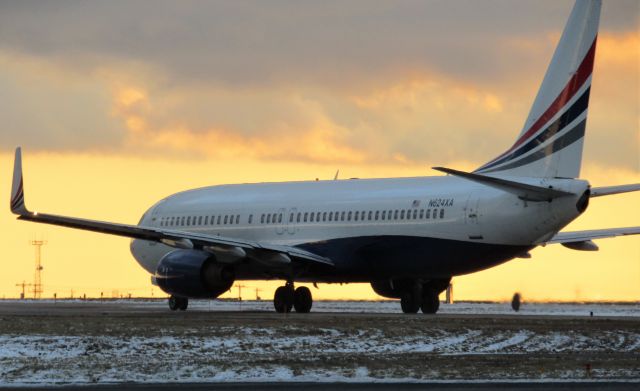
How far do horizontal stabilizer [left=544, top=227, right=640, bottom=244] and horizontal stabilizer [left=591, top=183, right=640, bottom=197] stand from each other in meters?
8.24

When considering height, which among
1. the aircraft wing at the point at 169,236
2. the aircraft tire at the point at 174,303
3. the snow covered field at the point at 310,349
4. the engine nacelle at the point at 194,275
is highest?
the aircraft wing at the point at 169,236

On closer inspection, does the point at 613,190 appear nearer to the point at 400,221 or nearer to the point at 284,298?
the point at 400,221

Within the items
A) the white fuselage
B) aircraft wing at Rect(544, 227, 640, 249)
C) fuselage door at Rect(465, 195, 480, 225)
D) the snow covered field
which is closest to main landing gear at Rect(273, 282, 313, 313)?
the white fuselage

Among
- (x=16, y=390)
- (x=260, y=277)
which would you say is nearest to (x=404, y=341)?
(x=16, y=390)

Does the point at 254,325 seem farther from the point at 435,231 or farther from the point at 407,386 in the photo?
the point at 407,386

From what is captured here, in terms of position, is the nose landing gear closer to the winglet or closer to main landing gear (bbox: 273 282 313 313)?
main landing gear (bbox: 273 282 313 313)

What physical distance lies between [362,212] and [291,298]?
390 cm

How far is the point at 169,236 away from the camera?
45688 mm

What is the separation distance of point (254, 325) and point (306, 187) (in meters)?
15.6

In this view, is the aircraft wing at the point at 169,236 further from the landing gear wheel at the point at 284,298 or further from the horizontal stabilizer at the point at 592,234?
the horizontal stabilizer at the point at 592,234

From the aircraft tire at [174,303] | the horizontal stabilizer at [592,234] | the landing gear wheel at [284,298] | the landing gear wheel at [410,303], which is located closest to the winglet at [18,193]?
the landing gear wheel at [284,298]

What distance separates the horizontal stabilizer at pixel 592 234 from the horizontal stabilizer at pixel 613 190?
27.1ft

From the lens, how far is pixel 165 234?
149ft

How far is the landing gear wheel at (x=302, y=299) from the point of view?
159 ft
